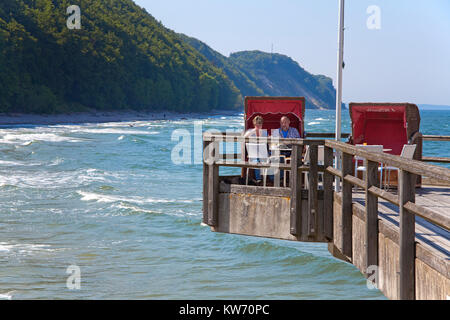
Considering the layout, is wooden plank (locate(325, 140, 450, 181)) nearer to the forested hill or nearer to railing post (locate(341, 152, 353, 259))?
railing post (locate(341, 152, 353, 259))

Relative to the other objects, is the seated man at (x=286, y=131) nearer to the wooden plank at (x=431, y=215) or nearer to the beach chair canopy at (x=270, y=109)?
the beach chair canopy at (x=270, y=109)

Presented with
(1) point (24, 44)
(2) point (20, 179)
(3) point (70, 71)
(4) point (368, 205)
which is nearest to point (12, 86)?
(1) point (24, 44)

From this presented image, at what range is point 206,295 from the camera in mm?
10688

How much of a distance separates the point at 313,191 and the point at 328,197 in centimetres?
19

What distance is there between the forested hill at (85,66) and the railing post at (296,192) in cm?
8644

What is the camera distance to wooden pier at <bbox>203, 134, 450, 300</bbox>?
522 cm

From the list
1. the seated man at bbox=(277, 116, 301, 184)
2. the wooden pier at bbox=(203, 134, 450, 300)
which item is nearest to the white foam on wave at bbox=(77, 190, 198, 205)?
the seated man at bbox=(277, 116, 301, 184)

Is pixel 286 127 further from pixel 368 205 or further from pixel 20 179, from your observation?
pixel 20 179

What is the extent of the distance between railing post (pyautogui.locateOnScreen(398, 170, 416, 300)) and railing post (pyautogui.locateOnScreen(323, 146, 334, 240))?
2.50m

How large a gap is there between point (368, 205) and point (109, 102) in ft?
387

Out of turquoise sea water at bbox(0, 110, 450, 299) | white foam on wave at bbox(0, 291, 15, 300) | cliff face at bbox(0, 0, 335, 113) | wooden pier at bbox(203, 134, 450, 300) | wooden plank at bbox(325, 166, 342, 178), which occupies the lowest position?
turquoise sea water at bbox(0, 110, 450, 299)

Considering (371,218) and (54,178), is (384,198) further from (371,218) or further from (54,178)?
(54,178)

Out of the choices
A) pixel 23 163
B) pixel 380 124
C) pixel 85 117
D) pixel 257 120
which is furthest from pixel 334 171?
pixel 85 117
